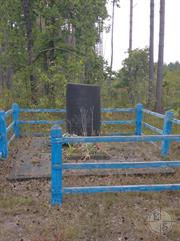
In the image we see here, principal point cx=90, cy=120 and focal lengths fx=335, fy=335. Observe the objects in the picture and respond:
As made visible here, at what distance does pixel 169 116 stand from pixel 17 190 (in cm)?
395

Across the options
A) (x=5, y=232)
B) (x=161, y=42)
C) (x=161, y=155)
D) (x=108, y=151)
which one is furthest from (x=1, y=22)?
(x=5, y=232)

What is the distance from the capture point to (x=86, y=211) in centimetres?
527

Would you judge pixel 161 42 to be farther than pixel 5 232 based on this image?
Yes

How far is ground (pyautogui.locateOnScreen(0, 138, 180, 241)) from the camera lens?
4586 mm

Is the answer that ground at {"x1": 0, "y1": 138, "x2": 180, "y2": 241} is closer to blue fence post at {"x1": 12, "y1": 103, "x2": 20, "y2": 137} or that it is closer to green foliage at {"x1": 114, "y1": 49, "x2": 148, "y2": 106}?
blue fence post at {"x1": 12, "y1": 103, "x2": 20, "y2": 137}

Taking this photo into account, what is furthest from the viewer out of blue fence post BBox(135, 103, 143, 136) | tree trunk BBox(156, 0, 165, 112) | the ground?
tree trunk BBox(156, 0, 165, 112)

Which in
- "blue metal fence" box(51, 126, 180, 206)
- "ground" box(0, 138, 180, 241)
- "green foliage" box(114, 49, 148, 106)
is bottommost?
"ground" box(0, 138, 180, 241)

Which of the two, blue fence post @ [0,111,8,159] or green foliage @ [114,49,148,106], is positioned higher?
green foliage @ [114,49,148,106]

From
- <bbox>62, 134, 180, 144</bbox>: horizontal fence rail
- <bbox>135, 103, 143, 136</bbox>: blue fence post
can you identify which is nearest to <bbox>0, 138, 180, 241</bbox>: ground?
<bbox>62, 134, 180, 144</bbox>: horizontal fence rail

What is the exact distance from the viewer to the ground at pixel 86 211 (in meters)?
4.59

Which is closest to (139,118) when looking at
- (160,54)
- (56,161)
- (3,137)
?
(3,137)

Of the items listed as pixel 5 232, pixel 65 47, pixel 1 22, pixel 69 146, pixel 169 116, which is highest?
pixel 1 22

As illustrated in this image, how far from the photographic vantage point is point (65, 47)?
45.8 feet

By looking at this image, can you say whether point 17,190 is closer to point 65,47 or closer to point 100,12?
point 65,47
